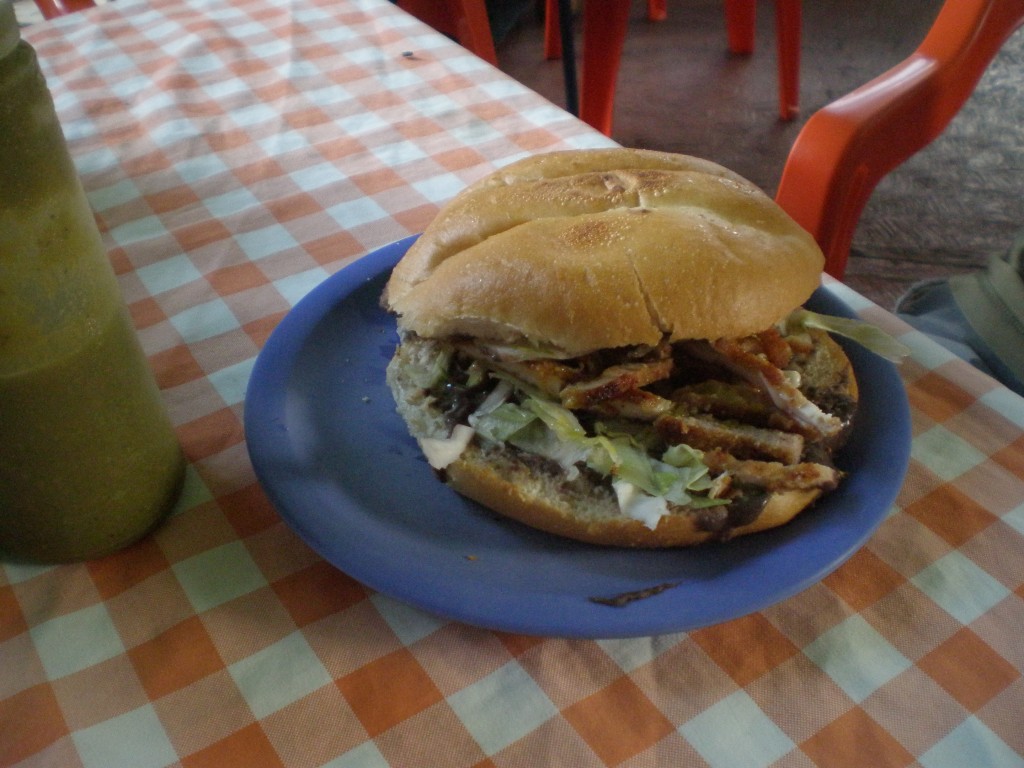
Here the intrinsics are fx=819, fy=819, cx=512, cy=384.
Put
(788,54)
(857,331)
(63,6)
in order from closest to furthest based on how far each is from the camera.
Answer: (857,331) → (63,6) → (788,54)

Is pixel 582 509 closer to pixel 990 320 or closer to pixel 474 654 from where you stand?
pixel 474 654

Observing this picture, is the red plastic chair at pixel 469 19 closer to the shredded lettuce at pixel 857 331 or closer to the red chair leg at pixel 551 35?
the red chair leg at pixel 551 35

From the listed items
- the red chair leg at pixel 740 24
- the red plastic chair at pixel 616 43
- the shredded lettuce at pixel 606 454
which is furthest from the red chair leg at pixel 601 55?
the shredded lettuce at pixel 606 454

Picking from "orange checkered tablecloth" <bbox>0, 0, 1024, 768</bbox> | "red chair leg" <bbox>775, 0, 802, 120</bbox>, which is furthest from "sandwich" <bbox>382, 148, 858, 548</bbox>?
"red chair leg" <bbox>775, 0, 802, 120</bbox>

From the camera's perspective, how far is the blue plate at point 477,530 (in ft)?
2.86

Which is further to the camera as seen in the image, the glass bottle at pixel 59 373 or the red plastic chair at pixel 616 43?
the red plastic chair at pixel 616 43

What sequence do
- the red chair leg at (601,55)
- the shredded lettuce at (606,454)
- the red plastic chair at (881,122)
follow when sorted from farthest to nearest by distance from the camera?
the red chair leg at (601,55) < the red plastic chair at (881,122) < the shredded lettuce at (606,454)

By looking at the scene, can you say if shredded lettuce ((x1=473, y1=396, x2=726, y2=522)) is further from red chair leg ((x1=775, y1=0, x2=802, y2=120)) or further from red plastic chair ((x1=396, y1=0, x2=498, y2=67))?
red chair leg ((x1=775, y1=0, x2=802, y2=120))

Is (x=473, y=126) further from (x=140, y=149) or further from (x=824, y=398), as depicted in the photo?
(x=824, y=398)

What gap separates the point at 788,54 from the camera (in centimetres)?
397

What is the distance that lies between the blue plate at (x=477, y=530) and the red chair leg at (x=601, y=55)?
214 cm

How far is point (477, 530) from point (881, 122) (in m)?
1.31

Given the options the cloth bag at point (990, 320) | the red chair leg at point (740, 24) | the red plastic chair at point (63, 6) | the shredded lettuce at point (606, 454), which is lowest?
the red chair leg at point (740, 24)

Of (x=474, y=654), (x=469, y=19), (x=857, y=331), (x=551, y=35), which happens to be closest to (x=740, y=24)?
(x=551, y=35)
